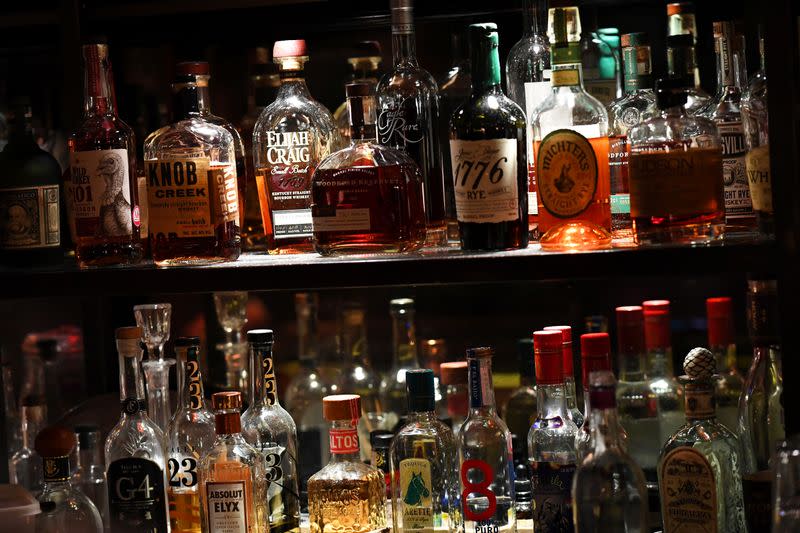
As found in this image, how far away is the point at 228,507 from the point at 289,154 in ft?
1.69

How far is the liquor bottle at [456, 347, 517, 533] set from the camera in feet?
5.35

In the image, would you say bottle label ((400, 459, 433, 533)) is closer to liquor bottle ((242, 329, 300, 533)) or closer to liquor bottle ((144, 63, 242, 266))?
liquor bottle ((242, 329, 300, 533))

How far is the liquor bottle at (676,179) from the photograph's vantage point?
150 centimetres

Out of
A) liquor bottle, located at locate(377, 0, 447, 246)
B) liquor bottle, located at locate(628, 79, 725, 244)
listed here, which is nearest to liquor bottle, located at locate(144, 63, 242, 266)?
liquor bottle, located at locate(377, 0, 447, 246)

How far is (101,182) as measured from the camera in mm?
1717

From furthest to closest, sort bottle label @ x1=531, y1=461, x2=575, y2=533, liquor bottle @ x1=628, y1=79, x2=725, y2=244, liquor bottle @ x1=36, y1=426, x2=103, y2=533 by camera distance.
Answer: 1. liquor bottle @ x1=36, y1=426, x2=103, y2=533
2. bottle label @ x1=531, y1=461, x2=575, y2=533
3. liquor bottle @ x1=628, y1=79, x2=725, y2=244

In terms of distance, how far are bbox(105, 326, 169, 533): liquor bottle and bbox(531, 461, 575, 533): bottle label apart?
0.54 meters

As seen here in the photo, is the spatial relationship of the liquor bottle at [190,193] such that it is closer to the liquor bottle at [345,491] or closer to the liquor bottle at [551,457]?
the liquor bottle at [345,491]

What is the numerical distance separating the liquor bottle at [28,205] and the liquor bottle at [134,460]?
0.18 m

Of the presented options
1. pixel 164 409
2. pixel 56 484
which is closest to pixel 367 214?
pixel 164 409

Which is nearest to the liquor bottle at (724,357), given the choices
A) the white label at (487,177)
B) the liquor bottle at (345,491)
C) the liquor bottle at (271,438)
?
the white label at (487,177)

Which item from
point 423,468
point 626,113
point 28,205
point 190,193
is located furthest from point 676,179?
point 28,205

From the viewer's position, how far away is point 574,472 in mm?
1608

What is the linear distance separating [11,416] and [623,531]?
4.07ft
